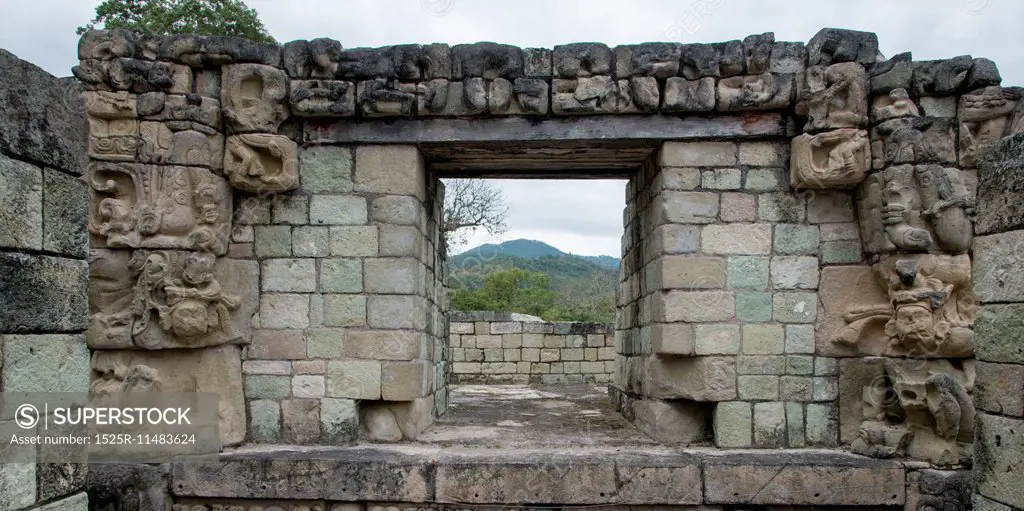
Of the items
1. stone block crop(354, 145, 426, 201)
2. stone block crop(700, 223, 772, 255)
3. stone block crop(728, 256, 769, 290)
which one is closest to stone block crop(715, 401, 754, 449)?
stone block crop(728, 256, 769, 290)

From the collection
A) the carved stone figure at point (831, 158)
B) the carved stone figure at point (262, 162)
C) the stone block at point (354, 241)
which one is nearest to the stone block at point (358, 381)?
the stone block at point (354, 241)

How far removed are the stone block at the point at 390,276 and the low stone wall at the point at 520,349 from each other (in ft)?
17.5

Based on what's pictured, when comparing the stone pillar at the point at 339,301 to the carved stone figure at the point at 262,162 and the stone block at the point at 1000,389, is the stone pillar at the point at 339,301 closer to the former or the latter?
the carved stone figure at the point at 262,162

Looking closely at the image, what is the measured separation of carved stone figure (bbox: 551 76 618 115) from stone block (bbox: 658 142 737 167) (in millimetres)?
520

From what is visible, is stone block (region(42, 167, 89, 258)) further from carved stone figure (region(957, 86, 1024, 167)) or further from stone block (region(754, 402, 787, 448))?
carved stone figure (region(957, 86, 1024, 167))

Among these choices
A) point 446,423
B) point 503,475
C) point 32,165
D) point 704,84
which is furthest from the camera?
point 446,423

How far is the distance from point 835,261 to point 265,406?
163 inches

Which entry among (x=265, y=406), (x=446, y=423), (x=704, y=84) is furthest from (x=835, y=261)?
(x=265, y=406)

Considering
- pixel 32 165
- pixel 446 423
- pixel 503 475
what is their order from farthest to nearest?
pixel 446 423 < pixel 503 475 < pixel 32 165

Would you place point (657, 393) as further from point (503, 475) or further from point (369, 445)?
point (369, 445)

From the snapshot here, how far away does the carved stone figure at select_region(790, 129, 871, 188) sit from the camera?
4.94 meters

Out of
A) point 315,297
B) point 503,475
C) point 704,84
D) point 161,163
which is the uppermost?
point 704,84

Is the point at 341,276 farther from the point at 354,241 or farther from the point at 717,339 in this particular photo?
the point at 717,339

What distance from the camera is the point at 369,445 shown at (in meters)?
5.23
